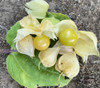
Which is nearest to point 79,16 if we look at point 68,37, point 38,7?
point 38,7

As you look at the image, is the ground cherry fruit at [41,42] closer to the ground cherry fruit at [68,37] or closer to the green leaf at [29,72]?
the ground cherry fruit at [68,37]

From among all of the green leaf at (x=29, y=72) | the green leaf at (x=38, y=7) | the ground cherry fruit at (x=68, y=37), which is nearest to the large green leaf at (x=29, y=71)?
the green leaf at (x=29, y=72)

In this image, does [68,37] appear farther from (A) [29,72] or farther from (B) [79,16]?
(B) [79,16]

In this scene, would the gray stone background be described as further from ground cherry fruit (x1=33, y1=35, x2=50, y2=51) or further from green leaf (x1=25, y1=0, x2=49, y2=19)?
ground cherry fruit (x1=33, y1=35, x2=50, y2=51)

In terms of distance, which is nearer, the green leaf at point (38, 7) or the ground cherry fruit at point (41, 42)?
the ground cherry fruit at point (41, 42)

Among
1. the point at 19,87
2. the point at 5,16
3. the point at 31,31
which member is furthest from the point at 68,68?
the point at 5,16

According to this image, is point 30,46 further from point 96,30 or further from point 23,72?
point 96,30
